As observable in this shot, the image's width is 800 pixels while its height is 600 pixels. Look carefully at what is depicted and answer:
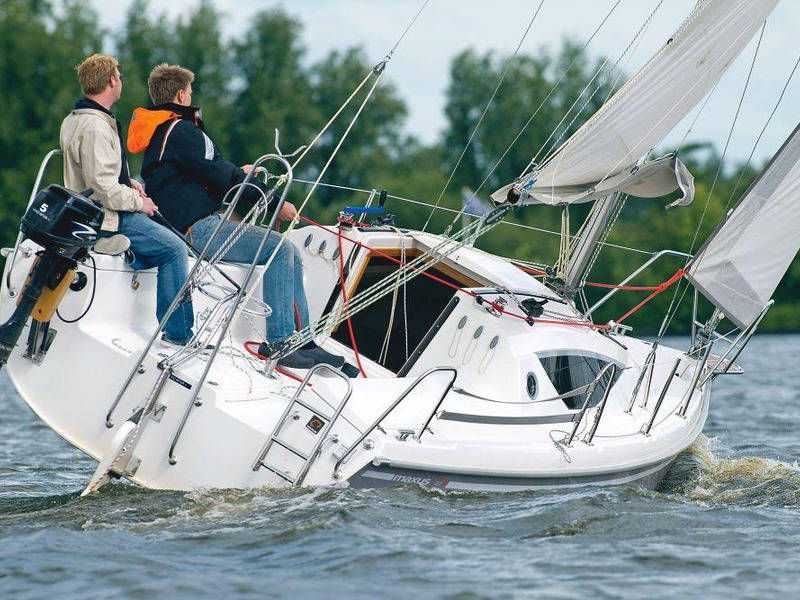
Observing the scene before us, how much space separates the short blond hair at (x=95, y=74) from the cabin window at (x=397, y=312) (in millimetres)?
2445

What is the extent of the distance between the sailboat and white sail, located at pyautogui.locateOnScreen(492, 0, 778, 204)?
1 cm

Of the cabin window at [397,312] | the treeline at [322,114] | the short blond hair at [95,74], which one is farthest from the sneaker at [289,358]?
the treeline at [322,114]

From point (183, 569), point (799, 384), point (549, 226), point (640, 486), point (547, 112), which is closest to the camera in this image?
point (183, 569)

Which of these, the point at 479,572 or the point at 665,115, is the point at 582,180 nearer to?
the point at 665,115

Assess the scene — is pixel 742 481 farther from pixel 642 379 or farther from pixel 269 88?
pixel 269 88

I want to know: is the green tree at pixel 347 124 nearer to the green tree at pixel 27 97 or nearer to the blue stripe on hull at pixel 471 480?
the green tree at pixel 27 97

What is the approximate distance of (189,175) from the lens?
6.87 metres

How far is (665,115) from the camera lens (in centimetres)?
784

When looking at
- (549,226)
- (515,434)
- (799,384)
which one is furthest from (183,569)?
(549,226)

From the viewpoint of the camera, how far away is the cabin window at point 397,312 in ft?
26.5

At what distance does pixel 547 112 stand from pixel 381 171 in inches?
289

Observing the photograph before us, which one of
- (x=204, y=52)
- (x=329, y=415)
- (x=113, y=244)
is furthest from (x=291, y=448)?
(x=204, y=52)

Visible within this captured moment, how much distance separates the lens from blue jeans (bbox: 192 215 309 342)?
6836mm

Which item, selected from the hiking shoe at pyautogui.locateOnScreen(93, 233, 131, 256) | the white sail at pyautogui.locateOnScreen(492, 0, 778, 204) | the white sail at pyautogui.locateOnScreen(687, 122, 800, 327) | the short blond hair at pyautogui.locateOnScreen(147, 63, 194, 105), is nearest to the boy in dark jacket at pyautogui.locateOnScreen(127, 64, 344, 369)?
the short blond hair at pyautogui.locateOnScreen(147, 63, 194, 105)
